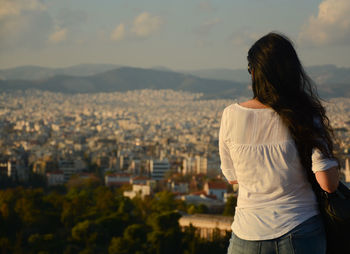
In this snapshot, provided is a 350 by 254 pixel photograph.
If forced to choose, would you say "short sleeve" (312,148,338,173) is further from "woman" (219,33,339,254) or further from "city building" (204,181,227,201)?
"city building" (204,181,227,201)

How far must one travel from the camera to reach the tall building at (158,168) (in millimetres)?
32062

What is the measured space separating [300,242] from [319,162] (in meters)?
0.15

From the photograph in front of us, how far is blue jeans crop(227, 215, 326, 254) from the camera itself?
1.15 m

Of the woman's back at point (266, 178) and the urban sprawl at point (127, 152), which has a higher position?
the woman's back at point (266, 178)

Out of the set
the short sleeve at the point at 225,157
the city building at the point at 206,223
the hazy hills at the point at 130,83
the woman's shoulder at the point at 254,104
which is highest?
the hazy hills at the point at 130,83

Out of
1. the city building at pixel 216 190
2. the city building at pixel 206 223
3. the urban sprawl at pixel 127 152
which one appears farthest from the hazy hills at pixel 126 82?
the city building at pixel 206 223

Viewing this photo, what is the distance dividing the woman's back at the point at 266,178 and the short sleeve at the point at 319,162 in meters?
0.03

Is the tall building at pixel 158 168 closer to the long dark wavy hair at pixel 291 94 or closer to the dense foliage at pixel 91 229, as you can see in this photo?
the dense foliage at pixel 91 229

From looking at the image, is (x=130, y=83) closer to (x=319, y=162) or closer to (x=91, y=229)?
(x=91, y=229)

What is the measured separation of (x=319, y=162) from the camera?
1171 mm

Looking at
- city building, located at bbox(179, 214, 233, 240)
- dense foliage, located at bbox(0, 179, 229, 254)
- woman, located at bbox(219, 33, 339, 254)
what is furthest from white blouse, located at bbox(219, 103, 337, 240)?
city building, located at bbox(179, 214, 233, 240)

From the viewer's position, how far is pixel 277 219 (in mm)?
1167

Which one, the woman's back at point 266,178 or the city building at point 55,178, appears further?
the city building at point 55,178

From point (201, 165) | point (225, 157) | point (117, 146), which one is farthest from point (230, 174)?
point (117, 146)
